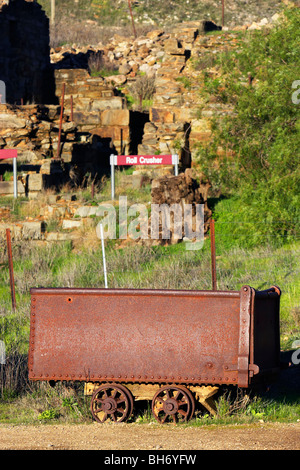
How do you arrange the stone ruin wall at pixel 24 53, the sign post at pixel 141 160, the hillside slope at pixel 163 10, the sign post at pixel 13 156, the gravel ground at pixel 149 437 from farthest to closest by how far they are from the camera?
the hillside slope at pixel 163 10
the stone ruin wall at pixel 24 53
the sign post at pixel 141 160
the sign post at pixel 13 156
the gravel ground at pixel 149 437

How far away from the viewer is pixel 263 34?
20.8 metres

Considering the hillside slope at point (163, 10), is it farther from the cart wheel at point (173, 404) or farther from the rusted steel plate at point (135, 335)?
the cart wheel at point (173, 404)

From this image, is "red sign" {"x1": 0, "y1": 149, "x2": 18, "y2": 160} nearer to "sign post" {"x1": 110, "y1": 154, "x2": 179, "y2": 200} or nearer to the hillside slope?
"sign post" {"x1": 110, "y1": 154, "x2": 179, "y2": 200}

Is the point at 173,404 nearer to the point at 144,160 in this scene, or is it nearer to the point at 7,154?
the point at 144,160

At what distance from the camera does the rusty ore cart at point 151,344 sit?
7.91 metres

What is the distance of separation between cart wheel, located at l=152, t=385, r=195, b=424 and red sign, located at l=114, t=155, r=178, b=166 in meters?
13.0

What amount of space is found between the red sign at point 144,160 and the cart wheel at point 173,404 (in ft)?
42.5

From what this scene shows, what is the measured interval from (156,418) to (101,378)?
29.9 inches

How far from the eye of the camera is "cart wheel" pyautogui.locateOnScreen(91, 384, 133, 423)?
320 inches

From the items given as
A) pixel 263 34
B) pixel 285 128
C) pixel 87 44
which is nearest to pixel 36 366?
pixel 285 128

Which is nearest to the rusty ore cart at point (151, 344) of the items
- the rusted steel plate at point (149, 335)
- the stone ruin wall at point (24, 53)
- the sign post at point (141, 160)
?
the rusted steel plate at point (149, 335)

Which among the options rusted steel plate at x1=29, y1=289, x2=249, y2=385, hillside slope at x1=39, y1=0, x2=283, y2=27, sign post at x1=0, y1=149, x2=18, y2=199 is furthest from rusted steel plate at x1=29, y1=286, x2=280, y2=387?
hillside slope at x1=39, y1=0, x2=283, y2=27

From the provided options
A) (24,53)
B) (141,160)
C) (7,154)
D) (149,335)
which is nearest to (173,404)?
(149,335)
